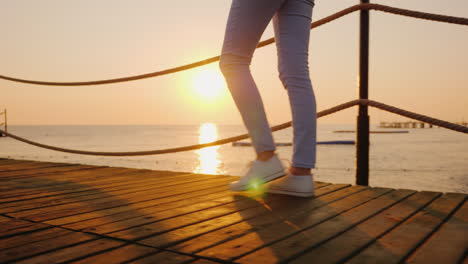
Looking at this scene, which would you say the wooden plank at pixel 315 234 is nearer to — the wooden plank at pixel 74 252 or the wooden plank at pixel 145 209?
the wooden plank at pixel 74 252

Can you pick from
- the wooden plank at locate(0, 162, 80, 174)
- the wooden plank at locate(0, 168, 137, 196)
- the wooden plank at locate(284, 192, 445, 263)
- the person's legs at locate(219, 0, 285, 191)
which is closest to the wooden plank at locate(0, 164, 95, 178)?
the wooden plank at locate(0, 162, 80, 174)

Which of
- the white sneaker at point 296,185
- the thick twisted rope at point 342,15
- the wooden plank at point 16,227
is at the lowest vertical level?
the wooden plank at point 16,227

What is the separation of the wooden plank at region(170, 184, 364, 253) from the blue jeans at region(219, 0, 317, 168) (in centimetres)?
18

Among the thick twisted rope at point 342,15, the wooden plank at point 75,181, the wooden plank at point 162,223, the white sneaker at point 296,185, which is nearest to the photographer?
the wooden plank at point 162,223

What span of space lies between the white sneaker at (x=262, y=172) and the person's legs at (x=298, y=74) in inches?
3.9

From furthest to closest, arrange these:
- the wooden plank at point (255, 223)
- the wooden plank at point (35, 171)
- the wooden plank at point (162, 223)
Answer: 1. the wooden plank at point (35, 171)
2. the wooden plank at point (162, 223)
3. the wooden plank at point (255, 223)

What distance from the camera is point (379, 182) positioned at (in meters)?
16.8

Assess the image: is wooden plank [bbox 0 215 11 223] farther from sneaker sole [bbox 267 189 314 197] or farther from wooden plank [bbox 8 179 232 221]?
sneaker sole [bbox 267 189 314 197]

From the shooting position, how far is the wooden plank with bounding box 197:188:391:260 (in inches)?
41.8

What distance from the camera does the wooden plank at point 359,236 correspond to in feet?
3.30

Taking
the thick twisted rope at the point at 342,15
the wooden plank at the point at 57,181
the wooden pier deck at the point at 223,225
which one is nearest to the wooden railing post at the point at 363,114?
the thick twisted rope at the point at 342,15

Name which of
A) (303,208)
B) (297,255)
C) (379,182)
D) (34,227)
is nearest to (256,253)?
Answer: (297,255)

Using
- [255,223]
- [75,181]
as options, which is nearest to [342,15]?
[255,223]

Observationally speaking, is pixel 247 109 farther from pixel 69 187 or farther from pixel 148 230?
pixel 69 187
